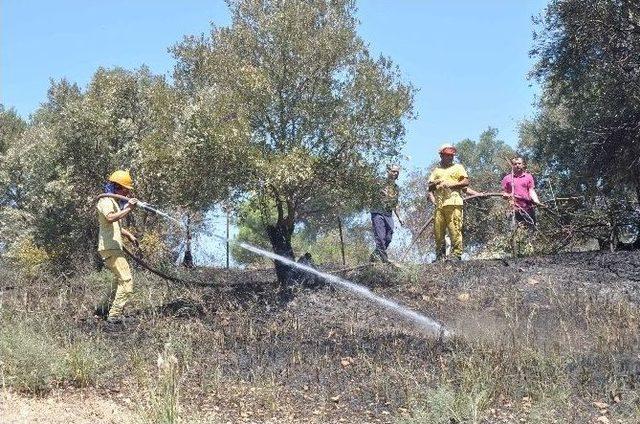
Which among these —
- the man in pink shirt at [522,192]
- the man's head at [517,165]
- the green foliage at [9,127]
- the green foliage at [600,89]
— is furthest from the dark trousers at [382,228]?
the green foliage at [9,127]

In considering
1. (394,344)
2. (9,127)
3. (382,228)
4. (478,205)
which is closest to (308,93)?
(382,228)

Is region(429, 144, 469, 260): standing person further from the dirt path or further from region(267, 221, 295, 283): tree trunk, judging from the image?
the dirt path

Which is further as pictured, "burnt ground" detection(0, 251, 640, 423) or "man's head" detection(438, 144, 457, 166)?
"man's head" detection(438, 144, 457, 166)

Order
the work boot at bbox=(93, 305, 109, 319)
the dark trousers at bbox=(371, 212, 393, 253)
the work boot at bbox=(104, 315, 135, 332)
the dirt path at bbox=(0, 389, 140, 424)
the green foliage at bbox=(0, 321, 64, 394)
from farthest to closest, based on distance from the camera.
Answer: the dark trousers at bbox=(371, 212, 393, 253), the work boot at bbox=(93, 305, 109, 319), the work boot at bbox=(104, 315, 135, 332), the green foliage at bbox=(0, 321, 64, 394), the dirt path at bbox=(0, 389, 140, 424)

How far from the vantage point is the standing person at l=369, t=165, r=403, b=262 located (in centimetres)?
905

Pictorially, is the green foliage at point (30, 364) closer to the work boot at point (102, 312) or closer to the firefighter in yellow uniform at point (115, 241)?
the firefighter in yellow uniform at point (115, 241)

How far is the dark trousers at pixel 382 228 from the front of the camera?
10.1 meters

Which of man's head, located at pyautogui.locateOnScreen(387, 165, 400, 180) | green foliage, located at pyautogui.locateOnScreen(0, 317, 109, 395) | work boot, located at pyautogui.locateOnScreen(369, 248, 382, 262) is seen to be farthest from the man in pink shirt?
green foliage, located at pyautogui.locateOnScreen(0, 317, 109, 395)

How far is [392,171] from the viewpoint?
9.08m

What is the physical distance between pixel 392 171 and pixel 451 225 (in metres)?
1.11

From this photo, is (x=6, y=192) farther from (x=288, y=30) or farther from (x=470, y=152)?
(x=470, y=152)

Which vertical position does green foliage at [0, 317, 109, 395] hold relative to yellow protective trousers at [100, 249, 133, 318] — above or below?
below

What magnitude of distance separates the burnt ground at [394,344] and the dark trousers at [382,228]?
869mm

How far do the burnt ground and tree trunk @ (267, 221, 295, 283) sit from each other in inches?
8.0
